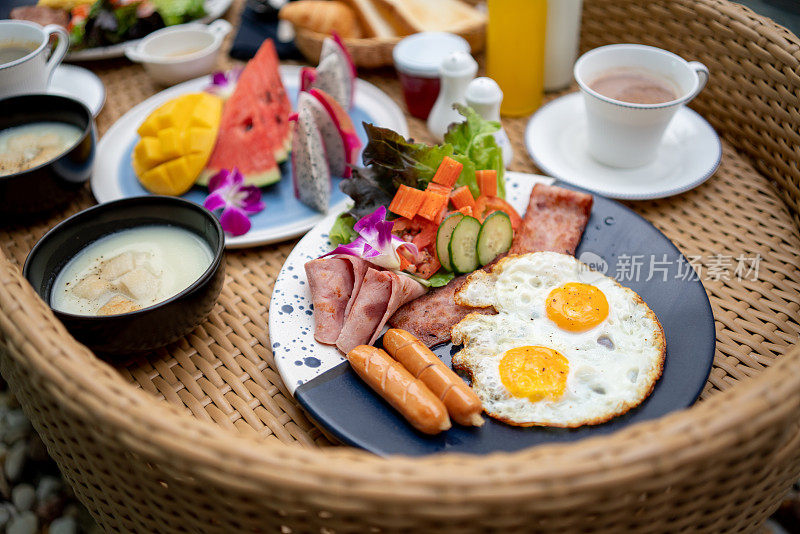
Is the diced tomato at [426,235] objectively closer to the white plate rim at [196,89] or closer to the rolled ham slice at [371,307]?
the rolled ham slice at [371,307]

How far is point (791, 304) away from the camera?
6.53 ft

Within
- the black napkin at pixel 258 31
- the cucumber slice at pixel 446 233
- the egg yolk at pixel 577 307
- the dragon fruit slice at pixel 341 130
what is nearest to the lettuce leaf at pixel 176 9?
the black napkin at pixel 258 31

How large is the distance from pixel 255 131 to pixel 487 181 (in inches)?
39.5

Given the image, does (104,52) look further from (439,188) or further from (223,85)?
(439,188)

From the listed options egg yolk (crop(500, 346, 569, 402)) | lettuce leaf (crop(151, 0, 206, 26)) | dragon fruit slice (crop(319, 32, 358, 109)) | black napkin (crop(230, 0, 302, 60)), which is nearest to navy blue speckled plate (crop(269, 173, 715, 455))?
egg yolk (crop(500, 346, 569, 402))

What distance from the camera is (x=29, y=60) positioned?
2.48 meters

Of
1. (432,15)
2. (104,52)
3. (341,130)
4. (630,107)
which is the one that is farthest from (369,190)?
(104,52)

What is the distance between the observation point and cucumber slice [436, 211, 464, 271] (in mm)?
2029

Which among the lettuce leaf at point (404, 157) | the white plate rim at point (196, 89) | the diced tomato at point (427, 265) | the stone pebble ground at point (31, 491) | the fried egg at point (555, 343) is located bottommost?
the stone pebble ground at point (31, 491)

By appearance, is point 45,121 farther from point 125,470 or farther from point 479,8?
point 479,8

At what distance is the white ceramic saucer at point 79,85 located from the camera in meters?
2.97

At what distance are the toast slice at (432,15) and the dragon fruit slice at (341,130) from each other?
82 cm

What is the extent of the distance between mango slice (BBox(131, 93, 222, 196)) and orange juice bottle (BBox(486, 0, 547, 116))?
130 centimetres

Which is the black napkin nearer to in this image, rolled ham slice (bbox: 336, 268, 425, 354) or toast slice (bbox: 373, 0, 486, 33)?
toast slice (bbox: 373, 0, 486, 33)
